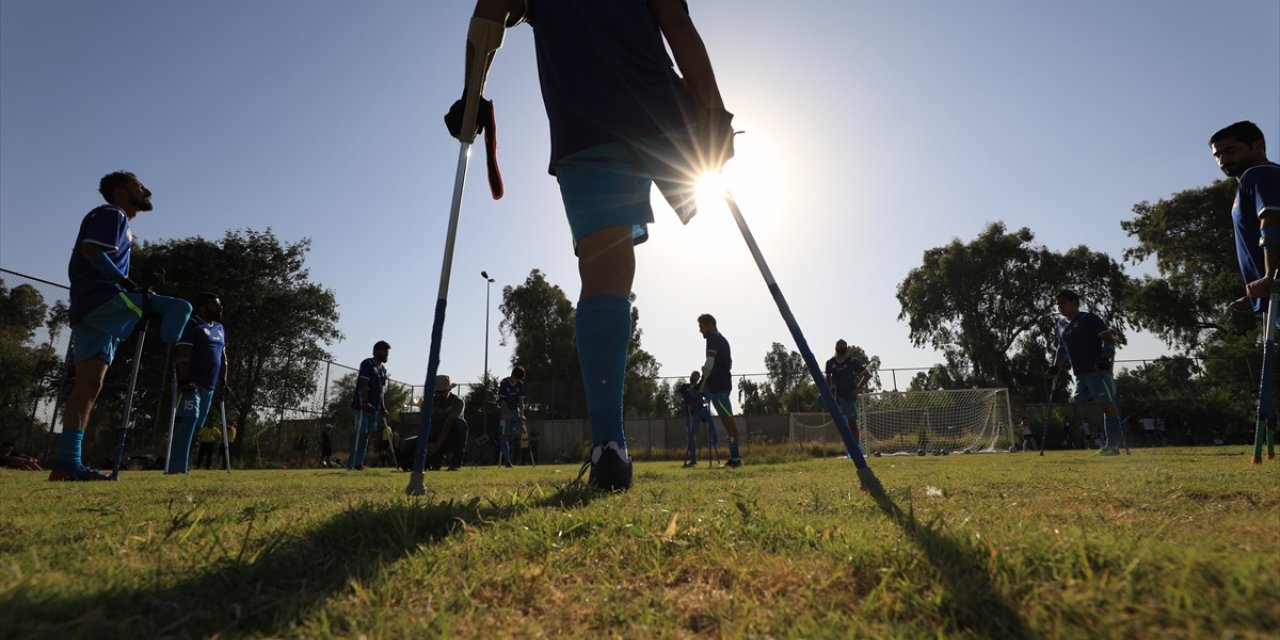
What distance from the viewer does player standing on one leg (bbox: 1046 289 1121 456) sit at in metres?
9.07

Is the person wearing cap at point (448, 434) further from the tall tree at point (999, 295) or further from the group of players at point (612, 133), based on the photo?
the tall tree at point (999, 295)

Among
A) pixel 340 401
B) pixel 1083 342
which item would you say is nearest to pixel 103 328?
pixel 1083 342

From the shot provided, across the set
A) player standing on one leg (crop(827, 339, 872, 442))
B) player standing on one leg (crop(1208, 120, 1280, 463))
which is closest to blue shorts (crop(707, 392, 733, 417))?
player standing on one leg (crop(827, 339, 872, 442))

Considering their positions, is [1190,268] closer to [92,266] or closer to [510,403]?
[510,403]

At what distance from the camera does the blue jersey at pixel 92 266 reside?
15.6 feet

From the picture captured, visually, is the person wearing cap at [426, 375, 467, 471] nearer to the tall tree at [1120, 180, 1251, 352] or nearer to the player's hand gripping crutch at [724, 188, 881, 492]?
the player's hand gripping crutch at [724, 188, 881, 492]

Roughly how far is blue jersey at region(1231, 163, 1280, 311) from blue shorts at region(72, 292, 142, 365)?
7.94 m

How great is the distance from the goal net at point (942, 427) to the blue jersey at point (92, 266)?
56.6ft

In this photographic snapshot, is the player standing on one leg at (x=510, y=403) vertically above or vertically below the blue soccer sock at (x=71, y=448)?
above

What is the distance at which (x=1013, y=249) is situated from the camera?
1667 inches

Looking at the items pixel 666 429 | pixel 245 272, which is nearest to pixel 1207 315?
pixel 666 429

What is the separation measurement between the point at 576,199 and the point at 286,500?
5.60 ft

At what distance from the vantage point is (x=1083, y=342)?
9.28 metres

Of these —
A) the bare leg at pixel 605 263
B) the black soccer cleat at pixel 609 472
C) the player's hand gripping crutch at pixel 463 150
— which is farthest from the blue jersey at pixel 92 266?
the black soccer cleat at pixel 609 472
